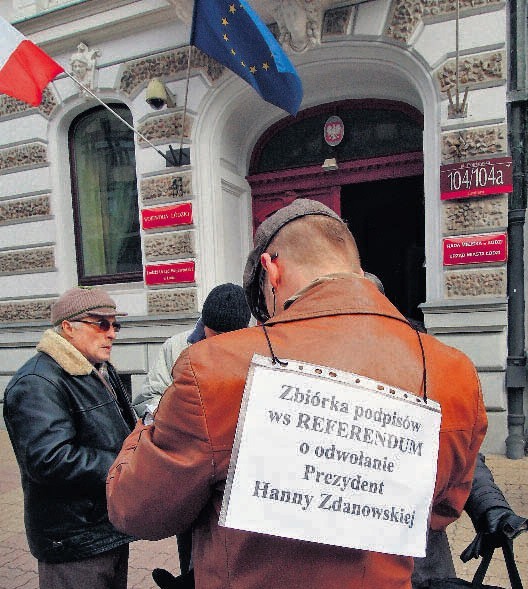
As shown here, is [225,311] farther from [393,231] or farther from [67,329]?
[393,231]

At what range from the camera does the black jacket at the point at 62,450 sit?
1880 millimetres

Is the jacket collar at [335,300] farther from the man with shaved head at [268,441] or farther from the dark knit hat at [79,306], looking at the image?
the dark knit hat at [79,306]

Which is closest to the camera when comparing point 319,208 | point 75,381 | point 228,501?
point 228,501

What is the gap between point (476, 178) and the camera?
4977 millimetres

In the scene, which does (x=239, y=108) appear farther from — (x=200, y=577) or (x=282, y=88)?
(x=200, y=577)

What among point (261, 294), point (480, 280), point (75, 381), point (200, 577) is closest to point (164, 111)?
point (480, 280)

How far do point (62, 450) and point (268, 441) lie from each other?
4.05 feet

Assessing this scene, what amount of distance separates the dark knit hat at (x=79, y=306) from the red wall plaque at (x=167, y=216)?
156 inches

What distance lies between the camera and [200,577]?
1.05m

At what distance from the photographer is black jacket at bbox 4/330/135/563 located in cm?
188

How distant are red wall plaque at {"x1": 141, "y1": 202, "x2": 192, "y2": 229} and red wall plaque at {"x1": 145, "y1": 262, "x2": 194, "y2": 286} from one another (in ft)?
1.67

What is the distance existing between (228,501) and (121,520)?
296mm

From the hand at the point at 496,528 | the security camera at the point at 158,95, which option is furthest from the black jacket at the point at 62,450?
the security camera at the point at 158,95

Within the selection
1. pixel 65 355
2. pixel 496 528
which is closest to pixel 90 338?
pixel 65 355
